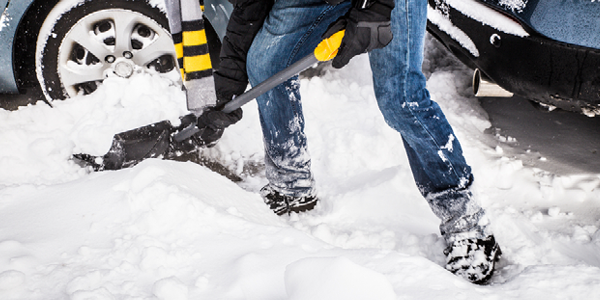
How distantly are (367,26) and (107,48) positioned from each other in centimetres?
194

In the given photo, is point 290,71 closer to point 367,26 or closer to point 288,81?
point 288,81

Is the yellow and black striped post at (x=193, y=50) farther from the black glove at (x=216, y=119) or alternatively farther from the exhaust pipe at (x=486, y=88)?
the exhaust pipe at (x=486, y=88)

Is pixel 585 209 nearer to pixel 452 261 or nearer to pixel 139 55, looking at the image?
pixel 452 261

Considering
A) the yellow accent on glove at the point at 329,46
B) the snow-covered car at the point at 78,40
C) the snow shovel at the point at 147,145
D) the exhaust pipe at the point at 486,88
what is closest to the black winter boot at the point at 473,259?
the yellow accent on glove at the point at 329,46

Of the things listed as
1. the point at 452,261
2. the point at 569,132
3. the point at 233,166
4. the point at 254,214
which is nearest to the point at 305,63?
the point at 254,214

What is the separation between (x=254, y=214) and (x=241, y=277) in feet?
2.01

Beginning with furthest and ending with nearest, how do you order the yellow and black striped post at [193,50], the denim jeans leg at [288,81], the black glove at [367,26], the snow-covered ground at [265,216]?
the yellow and black striped post at [193,50] → the denim jeans leg at [288,81] → the black glove at [367,26] → the snow-covered ground at [265,216]

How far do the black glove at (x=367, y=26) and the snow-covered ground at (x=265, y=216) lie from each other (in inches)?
27.5

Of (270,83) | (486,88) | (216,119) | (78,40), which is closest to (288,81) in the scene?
(270,83)

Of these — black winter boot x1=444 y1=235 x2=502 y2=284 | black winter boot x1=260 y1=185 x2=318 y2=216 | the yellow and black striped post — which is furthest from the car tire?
black winter boot x1=444 y1=235 x2=502 y2=284

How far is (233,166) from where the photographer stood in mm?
2621

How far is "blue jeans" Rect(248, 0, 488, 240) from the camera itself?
1.57 m

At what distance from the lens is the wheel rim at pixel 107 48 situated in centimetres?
261

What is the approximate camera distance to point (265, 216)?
1.80 m
